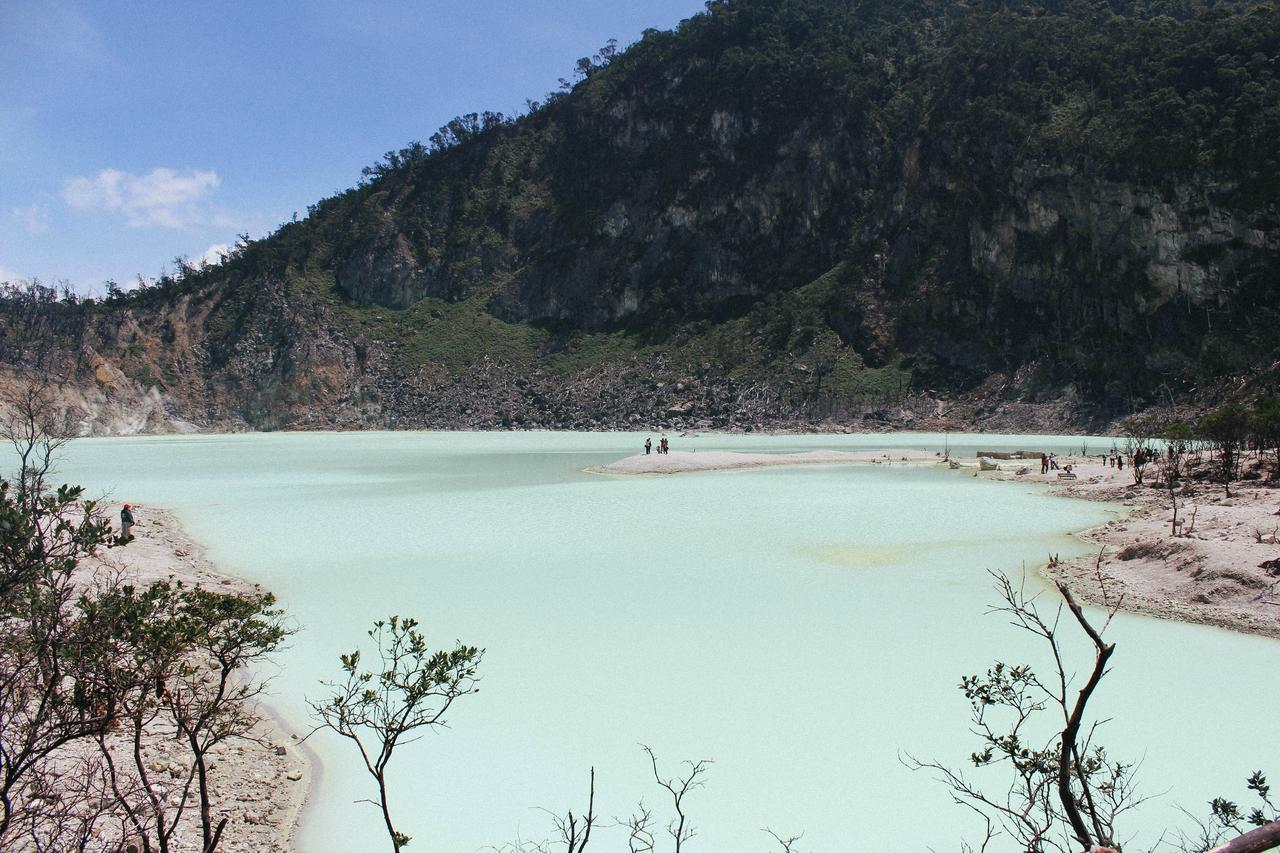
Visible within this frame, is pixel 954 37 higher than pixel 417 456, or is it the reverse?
pixel 954 37

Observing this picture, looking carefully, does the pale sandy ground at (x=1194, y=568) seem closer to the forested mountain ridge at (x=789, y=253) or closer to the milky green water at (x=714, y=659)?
the milky green water at (x=714, y=659)

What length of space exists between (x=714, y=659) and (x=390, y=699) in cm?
474

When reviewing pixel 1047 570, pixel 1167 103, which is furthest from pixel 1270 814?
pixel 1167 103

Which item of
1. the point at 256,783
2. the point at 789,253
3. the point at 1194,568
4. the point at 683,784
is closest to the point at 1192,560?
the point at 1194,568

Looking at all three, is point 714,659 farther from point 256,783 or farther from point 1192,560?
point 1192,560

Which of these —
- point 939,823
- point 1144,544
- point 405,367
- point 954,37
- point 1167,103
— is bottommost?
point 939,823

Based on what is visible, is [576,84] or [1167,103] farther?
[576,84]

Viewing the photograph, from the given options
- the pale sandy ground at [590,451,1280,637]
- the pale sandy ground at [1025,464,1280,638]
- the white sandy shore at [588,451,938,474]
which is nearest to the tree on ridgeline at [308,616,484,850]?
the pale sandy ground at [1025,464,1280,638]

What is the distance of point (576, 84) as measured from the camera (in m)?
147

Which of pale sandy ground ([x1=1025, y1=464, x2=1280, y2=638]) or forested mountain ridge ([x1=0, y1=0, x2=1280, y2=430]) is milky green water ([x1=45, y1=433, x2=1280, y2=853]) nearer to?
pale sandy ground ([x1=1025, y1=464, x2=1280, y2=638])

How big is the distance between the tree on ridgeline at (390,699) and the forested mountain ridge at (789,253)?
78.8 metres

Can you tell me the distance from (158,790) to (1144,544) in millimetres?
18354

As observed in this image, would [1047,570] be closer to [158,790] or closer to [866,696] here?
[866,696]

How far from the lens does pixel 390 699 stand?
35.2ft
